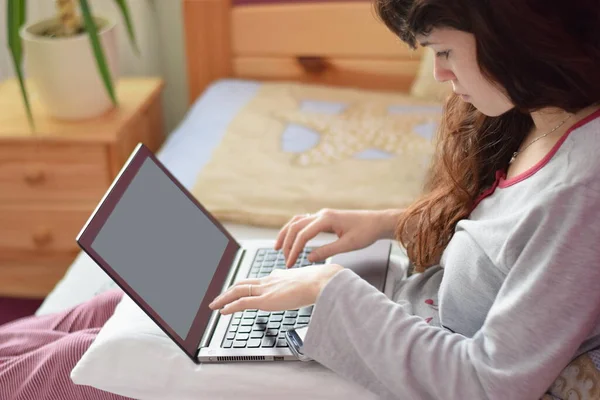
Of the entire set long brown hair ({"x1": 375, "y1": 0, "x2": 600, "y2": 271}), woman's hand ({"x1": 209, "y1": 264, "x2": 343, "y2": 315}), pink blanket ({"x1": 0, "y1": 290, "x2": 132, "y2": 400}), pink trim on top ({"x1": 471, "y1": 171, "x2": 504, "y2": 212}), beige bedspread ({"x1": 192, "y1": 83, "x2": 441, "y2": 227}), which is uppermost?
long brown hair ({"x1": 375, "y1": 0, "x2": 600, "y2": 271})

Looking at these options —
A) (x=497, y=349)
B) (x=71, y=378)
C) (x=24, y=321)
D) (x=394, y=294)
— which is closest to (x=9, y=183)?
(x=24, y=321)

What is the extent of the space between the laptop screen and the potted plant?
34.6 inches

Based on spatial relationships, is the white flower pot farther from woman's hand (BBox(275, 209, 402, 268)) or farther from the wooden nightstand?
woman's hand (BBox(275, 209, 402, 268))

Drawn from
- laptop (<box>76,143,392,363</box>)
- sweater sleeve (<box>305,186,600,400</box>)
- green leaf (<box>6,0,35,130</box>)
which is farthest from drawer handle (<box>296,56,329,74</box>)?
sweater sleeve (<box>305,186,600,400</box>)

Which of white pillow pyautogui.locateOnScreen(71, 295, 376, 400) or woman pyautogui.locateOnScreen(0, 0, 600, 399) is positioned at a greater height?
woman pyautogui.locateOnScreen(0, 0, 600, 399)

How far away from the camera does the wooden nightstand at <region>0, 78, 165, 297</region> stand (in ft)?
6.74

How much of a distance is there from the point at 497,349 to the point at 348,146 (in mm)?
1117

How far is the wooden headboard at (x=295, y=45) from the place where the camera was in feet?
7.59

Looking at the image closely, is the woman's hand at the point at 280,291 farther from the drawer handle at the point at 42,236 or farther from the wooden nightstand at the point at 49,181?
the drawer handle at the point at 42,236

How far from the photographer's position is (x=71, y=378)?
106 centimetres

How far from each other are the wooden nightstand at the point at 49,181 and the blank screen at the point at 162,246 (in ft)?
2.91

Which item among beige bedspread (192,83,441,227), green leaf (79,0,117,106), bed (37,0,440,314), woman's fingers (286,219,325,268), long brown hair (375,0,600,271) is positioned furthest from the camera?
bed (37,0,440,314)

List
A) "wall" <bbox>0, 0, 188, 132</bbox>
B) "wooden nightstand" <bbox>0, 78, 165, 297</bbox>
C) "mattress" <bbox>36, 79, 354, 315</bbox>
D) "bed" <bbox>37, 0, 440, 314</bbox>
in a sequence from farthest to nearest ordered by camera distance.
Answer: "wall" <bbox>0, 0, 188, 132</bbox> < "bed" <bbox>37, 0, 440, 314</bbox> < "wooden nightstand" <bbox>0, 78, 165, 297</bbox> < "mattress" <bbox>36, 79, 354, 315</bbox>

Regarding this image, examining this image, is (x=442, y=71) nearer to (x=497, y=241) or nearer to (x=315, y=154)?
(x=497, y=241)
